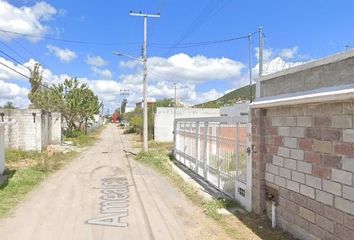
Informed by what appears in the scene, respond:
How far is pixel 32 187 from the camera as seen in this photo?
14844 mm

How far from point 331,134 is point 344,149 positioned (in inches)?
16.9

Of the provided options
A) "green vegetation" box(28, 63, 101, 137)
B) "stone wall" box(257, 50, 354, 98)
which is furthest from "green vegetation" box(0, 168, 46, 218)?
"green vegetation" box(28, 63, 101, 137)

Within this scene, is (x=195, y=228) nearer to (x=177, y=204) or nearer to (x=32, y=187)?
(x=177, y=204)

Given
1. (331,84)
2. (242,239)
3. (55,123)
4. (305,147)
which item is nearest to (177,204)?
(242,239)

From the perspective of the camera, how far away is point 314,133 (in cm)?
750

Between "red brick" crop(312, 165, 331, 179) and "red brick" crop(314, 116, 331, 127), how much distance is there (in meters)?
0.71

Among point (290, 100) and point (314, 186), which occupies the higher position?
point (290, 100)

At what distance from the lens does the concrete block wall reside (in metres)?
6.56

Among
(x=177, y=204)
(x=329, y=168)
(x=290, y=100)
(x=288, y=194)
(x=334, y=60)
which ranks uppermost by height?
(x=334, y=60)

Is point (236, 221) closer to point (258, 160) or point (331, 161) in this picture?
point (258, 160)

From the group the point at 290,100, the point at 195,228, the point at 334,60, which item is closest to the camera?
the point at 334,60

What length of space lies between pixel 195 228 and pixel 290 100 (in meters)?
3.42

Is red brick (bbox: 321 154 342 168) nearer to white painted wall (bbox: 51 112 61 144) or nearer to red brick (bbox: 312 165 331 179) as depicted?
red brick (bbox: 312 165 331 179)

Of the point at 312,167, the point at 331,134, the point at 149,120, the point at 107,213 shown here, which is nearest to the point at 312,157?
the point at 312,167
